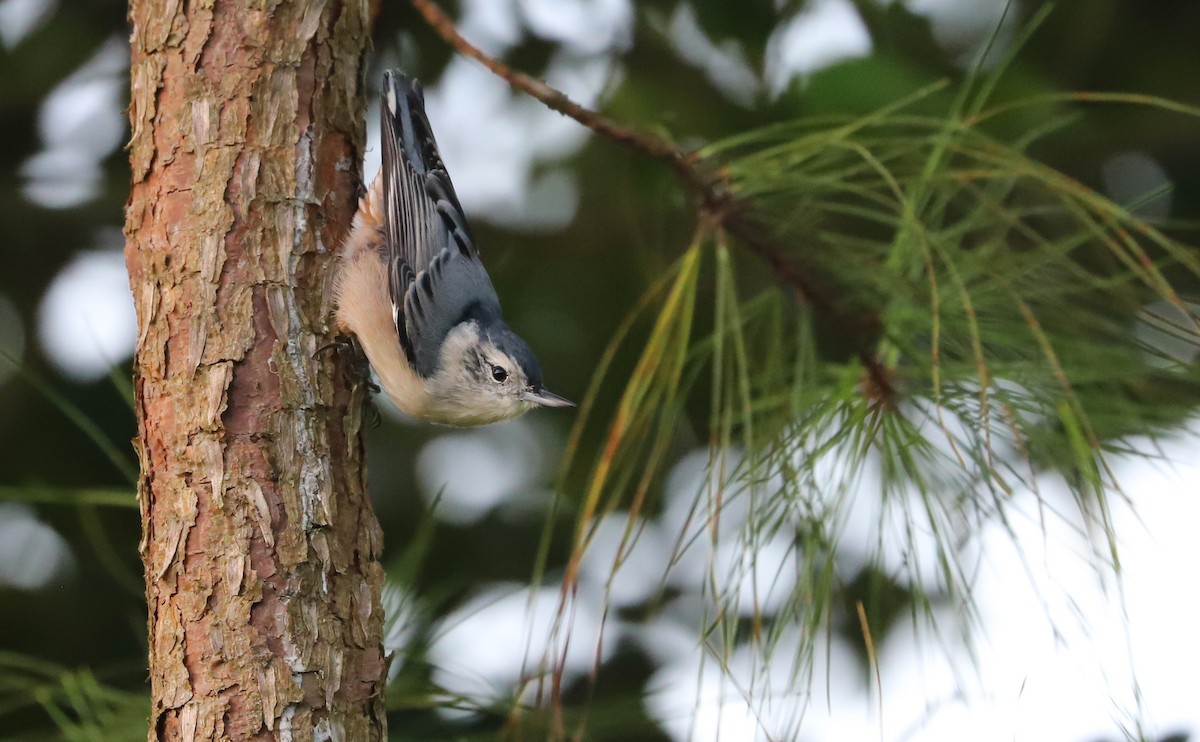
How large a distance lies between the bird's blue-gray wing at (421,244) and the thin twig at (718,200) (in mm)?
642

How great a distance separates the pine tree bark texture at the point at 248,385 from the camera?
1.33 metres

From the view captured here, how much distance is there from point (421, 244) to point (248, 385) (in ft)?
2.74

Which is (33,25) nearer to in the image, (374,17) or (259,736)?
(374,17)

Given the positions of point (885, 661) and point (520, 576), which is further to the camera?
point (520, 576)

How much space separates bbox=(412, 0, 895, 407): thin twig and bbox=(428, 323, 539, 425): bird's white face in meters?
0.78

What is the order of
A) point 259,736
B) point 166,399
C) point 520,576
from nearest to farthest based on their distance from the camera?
point 259,736
point 166,399
point 520,576

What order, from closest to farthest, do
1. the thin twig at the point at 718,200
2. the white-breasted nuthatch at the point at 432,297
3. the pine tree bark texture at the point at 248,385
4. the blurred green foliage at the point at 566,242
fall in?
the pine tree bark texture at the point at 248,385, the thin twig at the point at 718,200, the white-breasted nuthatch at the point at 432,297, the blurred green foliage at the point at 566,242

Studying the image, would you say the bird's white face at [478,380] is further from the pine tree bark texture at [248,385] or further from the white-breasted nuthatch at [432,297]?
the pine tree bark texture at [248,385]

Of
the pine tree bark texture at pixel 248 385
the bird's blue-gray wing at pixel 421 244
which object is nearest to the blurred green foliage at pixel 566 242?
the bird's blue-gray wing at pixel 421 244

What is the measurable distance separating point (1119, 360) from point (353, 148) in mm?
1060

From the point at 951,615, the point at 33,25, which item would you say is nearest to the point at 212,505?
the point at 951,615

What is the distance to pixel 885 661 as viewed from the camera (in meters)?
2.37

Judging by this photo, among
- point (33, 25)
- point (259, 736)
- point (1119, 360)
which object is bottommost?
point (259, 736)

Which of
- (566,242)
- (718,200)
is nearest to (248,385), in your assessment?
(718,200)
